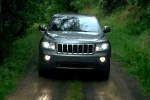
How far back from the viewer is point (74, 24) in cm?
1116

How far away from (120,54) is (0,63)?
18.7ft

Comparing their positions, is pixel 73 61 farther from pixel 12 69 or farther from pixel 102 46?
pixel 12 69

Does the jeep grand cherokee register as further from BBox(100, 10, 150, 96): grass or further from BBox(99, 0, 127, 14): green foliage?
BBox(99, 0, 127, 14): green foliage

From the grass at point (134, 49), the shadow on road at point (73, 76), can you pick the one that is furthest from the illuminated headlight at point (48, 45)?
the grass at point (134, 49)

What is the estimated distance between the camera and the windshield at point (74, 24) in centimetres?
1098

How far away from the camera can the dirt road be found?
8.33 meters

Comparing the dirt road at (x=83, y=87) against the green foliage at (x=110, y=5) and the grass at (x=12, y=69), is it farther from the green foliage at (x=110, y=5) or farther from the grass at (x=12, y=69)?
the green foliage at (x=110, y=5)

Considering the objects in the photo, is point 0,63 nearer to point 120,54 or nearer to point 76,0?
point 120,54

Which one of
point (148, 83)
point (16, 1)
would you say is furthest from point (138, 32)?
point (148, 83)

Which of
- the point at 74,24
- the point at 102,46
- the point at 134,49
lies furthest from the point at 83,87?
the point at 134,49

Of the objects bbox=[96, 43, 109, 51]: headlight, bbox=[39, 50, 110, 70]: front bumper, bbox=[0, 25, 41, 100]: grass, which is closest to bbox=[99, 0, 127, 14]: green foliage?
bbox=[0, 25, 41, 100]: grass

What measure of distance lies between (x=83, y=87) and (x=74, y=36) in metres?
1.60

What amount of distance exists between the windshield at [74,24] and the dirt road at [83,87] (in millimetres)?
1443

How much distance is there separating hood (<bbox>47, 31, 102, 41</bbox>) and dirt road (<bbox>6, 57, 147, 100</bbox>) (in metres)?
1.25
